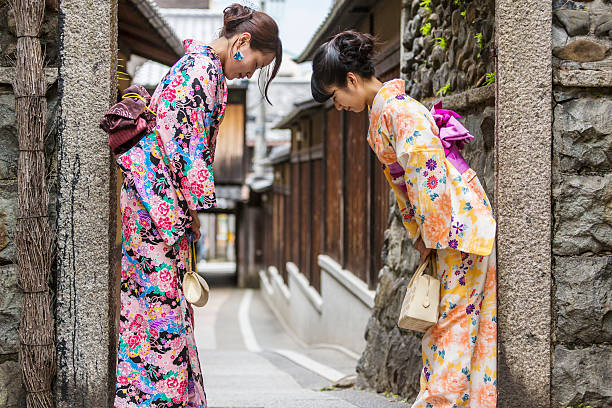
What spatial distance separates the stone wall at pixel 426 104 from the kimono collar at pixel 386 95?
825 mm

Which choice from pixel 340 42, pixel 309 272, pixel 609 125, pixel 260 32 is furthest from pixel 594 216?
pixel 309 272

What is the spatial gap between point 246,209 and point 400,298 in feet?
69.1

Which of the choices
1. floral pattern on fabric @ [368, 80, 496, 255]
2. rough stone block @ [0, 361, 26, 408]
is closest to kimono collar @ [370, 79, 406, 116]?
floral pattern on fabric @ [368, 80, 496, 255]

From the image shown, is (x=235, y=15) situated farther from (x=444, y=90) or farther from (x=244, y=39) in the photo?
(x=444, y=90)

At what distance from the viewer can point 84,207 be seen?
12.1ft

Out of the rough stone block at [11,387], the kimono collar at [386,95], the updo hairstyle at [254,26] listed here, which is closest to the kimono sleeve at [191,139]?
the updo hairstyle at [254,26]

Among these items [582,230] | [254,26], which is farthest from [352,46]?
[582,230]

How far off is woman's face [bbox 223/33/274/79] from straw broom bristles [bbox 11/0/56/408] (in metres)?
1.06

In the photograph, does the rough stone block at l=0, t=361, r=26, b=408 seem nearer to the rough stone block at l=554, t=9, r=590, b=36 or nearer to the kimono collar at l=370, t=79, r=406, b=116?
the kimono collar at l=370, t=79, r=406, b=116

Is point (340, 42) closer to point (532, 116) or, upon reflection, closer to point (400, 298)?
point (532, 116)

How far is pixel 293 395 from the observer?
5117mm

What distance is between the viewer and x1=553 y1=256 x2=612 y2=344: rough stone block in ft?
11.9

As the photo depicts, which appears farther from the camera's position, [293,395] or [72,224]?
[293,395]

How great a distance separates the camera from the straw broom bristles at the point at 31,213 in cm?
357
